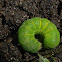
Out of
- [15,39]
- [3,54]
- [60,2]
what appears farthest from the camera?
[60,2]

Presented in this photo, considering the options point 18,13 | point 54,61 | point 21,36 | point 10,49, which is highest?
point 18,13

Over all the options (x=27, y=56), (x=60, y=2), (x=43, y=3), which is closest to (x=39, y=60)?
(x=27, y=56)

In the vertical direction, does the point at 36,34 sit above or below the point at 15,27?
below

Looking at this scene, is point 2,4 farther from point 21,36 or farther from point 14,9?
point 21,36
